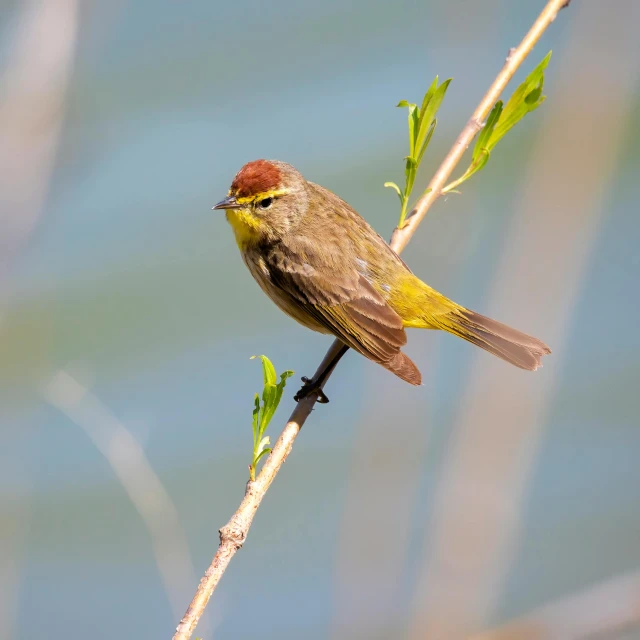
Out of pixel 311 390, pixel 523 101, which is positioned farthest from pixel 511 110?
pixel 311 390

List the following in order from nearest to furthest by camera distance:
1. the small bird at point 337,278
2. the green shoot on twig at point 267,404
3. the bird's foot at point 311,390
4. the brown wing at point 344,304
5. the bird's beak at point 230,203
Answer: the green shoot on twig at point 267,404 → the bird's foot at point 311,390 → the brown wing at point 344,304 → the small bird at point 337,278 → the bird's beak at point 230,203

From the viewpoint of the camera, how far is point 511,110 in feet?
10.8

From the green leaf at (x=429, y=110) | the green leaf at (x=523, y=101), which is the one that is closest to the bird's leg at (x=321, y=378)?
the green leaf at (x=429, y=110)

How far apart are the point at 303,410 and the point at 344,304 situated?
0.84 m

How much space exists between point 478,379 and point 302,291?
4.49 feet

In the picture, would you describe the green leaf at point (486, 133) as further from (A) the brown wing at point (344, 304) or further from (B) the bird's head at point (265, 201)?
(B) the bird's head at point (265, 201)

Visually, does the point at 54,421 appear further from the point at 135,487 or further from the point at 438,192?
the point at 438,192

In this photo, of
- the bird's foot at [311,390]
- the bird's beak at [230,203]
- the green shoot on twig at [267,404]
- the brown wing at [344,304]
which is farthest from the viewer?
the bird's beak at [230,203]

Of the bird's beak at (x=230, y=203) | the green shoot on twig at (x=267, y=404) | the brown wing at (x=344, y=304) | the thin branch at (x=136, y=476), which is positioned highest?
the bird's beak at (x=230, y=203)

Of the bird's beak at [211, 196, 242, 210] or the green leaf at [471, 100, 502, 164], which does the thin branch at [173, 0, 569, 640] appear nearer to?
the green leaf at [471, 100, 502, 164]

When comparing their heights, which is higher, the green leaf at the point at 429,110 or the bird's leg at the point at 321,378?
the green leaf at the point at 429,110

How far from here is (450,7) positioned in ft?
11.9

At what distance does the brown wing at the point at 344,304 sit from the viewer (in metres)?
4.11

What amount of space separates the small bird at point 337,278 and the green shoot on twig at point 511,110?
0.92 metres
